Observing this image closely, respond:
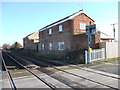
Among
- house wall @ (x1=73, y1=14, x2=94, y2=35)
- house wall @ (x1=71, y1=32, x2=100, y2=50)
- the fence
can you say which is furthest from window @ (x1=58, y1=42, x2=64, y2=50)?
the fence

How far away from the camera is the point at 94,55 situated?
42.0 ft

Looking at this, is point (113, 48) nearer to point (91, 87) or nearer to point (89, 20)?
→ point (89, 20)

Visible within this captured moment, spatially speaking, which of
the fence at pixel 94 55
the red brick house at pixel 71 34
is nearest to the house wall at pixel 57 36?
the red brick house at pixel 71 34

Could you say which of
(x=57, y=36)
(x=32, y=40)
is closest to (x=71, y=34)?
(x=57, y=36)

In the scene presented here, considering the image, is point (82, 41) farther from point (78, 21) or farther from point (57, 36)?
point (57, 36)

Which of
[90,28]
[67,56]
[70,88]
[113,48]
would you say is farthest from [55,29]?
[70,88]

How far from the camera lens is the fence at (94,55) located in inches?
477

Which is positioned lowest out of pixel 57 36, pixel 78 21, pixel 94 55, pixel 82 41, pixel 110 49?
pixel 94 55

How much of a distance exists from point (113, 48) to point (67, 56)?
658cm

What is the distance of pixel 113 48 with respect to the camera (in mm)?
14820

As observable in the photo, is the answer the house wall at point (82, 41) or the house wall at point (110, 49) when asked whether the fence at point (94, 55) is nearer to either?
the house wall at point (110, 49)

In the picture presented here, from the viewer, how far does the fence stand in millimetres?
12104

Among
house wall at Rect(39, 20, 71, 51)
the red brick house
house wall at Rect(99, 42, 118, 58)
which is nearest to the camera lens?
house wall at Rect(99, 42, 118, 58)

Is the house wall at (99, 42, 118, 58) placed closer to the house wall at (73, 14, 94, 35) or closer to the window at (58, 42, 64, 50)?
the house wall at (73, 14, 94, 35)
